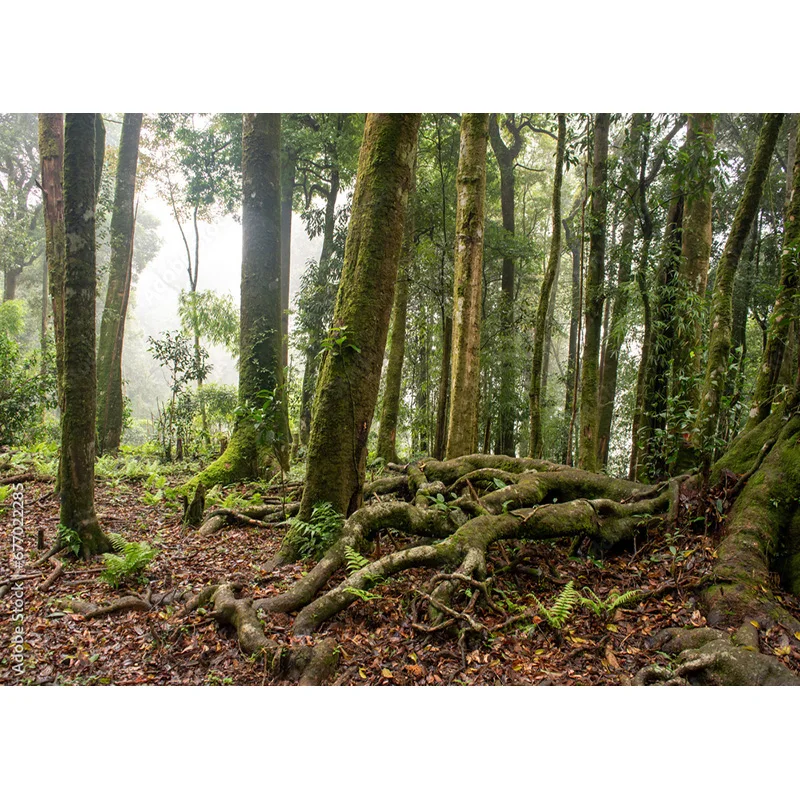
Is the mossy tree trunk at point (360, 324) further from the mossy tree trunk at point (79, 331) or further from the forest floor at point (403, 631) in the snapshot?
the mossy tree trunk at point (79, 331)

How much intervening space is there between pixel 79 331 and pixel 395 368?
5.68 metres

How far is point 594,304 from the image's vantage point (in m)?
7.95

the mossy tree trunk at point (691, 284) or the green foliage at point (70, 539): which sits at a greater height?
the mossy tree trunk at point (691, 284)

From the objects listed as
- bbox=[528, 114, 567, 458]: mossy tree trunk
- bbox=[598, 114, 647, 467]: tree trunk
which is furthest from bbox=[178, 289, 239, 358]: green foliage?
bbox=[598, 114, 647, 467]: tree trunk

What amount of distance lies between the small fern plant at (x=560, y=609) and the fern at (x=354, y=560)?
52.3 inches

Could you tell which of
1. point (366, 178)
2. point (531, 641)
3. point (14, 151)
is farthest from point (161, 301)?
point (531, 641)

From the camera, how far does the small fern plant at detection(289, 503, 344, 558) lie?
A: 14.0ft

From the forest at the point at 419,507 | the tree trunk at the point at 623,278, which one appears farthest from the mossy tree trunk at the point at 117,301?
the tree trunk at the point at 623,278

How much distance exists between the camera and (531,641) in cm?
328

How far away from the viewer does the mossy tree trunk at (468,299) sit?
6.53m

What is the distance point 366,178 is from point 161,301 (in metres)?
38.8

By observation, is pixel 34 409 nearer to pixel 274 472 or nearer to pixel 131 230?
pixel 131 230

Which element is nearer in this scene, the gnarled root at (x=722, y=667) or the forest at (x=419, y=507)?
the gnarled root at (x=722, y=667)

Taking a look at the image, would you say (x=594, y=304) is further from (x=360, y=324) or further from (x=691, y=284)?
(x=360, y=324)
